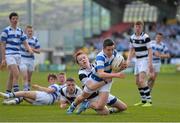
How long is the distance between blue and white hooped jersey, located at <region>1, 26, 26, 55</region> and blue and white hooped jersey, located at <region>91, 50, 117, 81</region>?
398 cm

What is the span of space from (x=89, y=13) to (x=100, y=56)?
5803cm

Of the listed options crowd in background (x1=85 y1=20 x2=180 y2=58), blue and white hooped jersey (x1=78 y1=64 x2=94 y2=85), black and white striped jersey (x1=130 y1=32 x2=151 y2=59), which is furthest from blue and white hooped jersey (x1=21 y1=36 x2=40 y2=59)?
crowd in background (x1=85 y1=20 x2=180 y2=58)

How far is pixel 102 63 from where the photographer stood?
13453 millimetres

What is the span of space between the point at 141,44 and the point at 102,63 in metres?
4.75

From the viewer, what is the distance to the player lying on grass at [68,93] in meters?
15.3

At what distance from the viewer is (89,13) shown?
7131 centimetres

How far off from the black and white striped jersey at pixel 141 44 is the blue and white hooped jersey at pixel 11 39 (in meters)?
3.09

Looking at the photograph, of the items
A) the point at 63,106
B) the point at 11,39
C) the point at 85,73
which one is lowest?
the point at 63,106

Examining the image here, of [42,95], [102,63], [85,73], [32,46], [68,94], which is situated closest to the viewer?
[102,63]

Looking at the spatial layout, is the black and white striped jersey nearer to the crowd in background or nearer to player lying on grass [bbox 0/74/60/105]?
player lying on grass [bbox 0/74/60/105]

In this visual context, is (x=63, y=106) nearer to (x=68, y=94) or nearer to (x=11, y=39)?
(x=68, y=94)

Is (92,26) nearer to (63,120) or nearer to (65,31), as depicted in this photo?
(65,31)

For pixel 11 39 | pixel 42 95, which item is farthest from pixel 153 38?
pixel 42 95

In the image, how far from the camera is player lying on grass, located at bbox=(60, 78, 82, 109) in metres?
15.3
